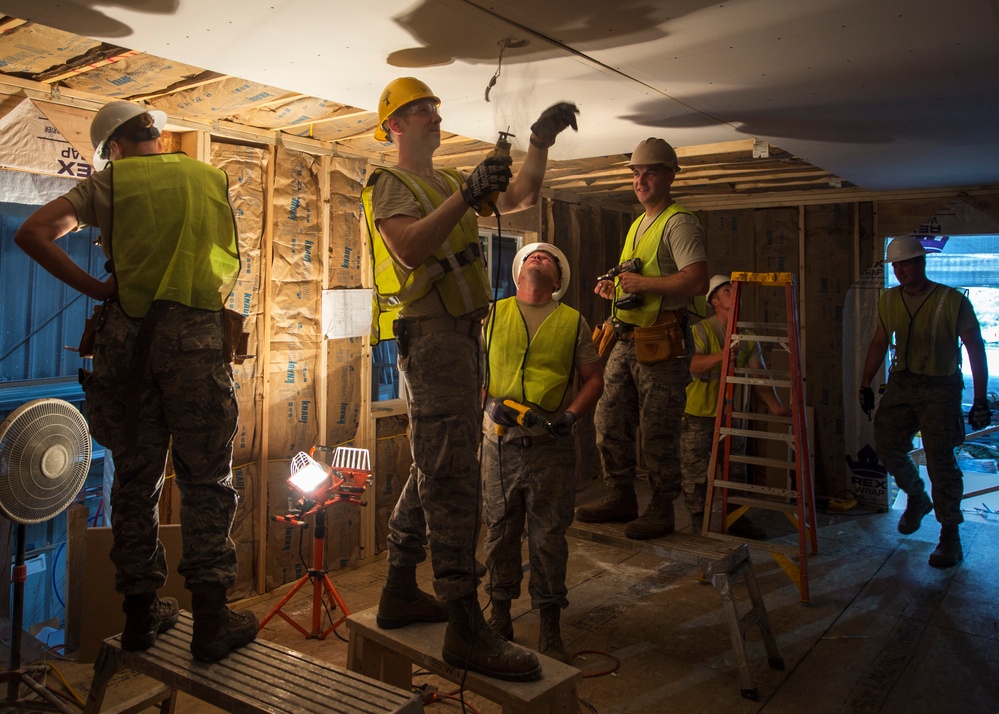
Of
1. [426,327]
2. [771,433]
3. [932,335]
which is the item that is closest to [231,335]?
[426,327]

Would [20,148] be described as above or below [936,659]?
above

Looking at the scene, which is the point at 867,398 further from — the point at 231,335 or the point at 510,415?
the point at 231,335

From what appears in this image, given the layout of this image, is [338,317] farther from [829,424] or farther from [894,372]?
[829,424]

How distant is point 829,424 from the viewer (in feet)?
21.0

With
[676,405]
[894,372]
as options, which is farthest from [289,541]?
[894,372]

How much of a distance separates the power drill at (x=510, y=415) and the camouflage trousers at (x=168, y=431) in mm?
1234

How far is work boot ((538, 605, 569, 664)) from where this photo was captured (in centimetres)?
316

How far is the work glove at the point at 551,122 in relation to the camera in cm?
217

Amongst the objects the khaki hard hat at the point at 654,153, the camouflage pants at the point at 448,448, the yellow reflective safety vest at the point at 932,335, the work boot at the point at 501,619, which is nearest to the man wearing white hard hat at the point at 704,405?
the yellow reflective safety vest at the point at 932,335

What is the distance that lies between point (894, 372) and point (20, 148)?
17.7 feet

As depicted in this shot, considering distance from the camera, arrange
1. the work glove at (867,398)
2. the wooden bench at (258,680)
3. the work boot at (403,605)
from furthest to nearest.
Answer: the work glove at (867,398) < the work boot at (403,605) < the wooden bench at (258,680)

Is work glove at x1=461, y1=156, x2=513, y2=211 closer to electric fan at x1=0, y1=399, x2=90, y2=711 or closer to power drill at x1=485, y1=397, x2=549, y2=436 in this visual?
power drill at x1=485, y1=397, x2=549, y2=436

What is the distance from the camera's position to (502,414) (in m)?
3.06

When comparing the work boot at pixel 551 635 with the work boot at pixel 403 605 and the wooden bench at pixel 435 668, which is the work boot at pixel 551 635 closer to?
the wooden bench at pixel 435 668
